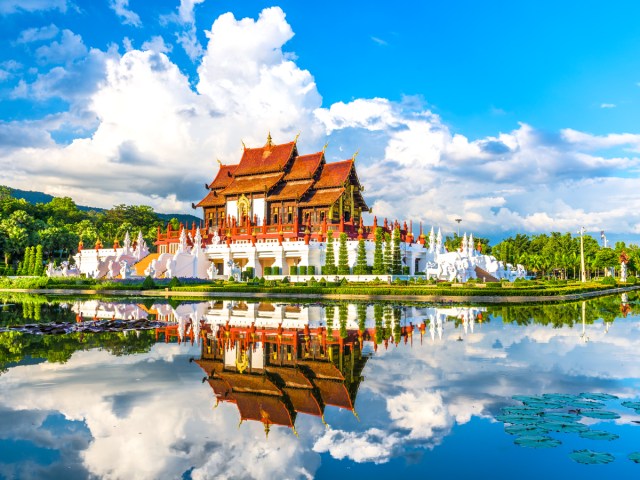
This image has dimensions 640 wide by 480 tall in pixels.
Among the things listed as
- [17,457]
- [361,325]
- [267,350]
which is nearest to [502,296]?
[361,325]

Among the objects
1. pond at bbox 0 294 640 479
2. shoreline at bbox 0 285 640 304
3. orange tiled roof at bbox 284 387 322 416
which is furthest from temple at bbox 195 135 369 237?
orange tiled roof at bbox 284 387 322 416

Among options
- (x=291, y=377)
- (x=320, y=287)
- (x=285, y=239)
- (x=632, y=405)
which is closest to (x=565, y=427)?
(x=632, y=405)

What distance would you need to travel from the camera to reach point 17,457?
6805 mm

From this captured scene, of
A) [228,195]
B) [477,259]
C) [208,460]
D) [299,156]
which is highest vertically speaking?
[299,156]

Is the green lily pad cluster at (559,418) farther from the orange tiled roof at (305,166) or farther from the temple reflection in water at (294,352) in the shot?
the orange tiled roof at (305,166)

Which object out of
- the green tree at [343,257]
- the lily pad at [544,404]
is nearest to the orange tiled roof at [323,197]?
the green tree at [343,257]

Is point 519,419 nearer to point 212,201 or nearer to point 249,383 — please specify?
point 249,383

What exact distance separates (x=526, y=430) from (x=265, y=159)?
50.7 m

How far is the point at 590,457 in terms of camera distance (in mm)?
6801

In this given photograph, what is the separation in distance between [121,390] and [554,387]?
782 cm

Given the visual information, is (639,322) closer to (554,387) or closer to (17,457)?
(554,387)

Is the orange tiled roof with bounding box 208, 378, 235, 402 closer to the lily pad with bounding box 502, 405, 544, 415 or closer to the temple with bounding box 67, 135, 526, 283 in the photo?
the lily pad with bounding box 502, 405, 544, 415

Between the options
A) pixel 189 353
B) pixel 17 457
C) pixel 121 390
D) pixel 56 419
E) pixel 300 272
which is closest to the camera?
pixel 17 457

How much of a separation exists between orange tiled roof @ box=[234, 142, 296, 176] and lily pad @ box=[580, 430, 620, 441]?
155ft
